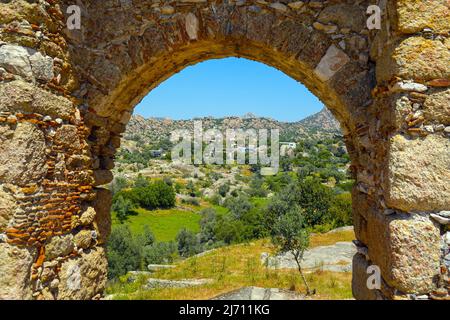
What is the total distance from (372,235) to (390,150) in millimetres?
882

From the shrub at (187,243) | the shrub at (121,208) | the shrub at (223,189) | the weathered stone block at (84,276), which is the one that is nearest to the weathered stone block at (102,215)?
the weathered stone block at (84,276)

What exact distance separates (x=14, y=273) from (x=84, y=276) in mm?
933

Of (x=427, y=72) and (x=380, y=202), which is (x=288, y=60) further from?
(x=380, y=202)

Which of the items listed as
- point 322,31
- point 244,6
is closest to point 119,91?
point 244,6

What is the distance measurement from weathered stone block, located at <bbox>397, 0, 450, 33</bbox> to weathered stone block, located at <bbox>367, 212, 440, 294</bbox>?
1.39 m

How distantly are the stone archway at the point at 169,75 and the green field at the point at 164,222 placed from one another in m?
25.7

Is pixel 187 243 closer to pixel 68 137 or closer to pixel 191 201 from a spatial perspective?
pixel 191 201

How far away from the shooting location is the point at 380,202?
3.00 m

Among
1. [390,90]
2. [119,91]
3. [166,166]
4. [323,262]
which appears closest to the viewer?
[390,90]

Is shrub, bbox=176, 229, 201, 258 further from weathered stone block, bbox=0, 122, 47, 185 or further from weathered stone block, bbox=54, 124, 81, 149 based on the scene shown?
weathered stone block, bbox=0, 122, 47, 185

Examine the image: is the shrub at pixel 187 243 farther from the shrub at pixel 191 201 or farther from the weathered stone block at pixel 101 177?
the weathered stone block at pixel 101 177

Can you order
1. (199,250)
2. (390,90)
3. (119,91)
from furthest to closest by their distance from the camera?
(199,250)
(119,91)
(390,90)

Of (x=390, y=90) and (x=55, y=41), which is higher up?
(x=55, y=41)

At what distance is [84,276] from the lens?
11.8 feet
